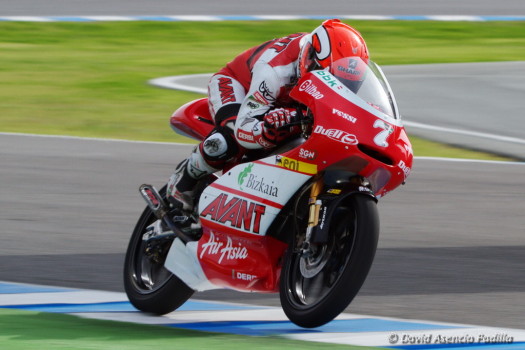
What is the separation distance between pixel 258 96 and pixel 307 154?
516mm

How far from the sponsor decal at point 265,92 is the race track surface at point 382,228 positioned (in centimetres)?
116

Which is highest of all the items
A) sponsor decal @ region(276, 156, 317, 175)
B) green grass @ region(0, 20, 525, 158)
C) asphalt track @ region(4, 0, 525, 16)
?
sponsor decal @ region(276, 156, 317, 175)

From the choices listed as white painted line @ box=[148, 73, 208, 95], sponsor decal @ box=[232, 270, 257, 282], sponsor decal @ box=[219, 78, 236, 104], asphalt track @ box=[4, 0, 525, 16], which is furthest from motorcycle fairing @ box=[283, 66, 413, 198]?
asphalt track @ box=[4, 0, 525, 16]

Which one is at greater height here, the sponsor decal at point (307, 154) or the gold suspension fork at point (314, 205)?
the sponsor decal at point (307, 154)

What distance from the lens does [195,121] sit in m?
5.97

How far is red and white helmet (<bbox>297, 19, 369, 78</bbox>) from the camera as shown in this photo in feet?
16.8

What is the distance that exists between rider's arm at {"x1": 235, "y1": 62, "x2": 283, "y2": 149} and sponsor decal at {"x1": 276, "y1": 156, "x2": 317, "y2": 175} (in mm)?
161

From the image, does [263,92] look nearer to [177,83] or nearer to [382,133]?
[382,133]

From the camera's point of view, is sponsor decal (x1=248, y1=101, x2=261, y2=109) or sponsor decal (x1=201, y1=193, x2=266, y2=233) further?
sponsor decal (x1=248, y1=101, x2=261, y2=109)

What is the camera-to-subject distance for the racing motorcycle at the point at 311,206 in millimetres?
4805

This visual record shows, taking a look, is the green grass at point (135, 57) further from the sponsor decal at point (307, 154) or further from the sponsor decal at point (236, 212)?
the sponsor decal at point (307, 154)

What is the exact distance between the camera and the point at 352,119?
15.9ft

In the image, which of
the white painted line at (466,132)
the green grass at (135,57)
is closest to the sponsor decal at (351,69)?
the green grass at (135,57)

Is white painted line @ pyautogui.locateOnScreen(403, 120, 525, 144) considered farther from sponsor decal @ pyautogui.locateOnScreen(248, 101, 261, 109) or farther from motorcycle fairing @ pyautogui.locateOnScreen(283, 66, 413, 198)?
motorcycle fairing @ pyautogui.locateOnScreen(283, 66, 413, 198)
